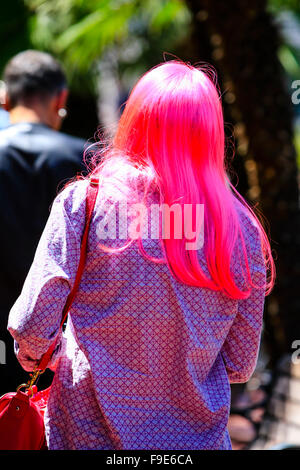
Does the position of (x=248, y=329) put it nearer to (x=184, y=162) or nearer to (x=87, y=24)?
(x=184, y=162)

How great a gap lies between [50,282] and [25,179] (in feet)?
3.92

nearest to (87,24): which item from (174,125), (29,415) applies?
(174,125)

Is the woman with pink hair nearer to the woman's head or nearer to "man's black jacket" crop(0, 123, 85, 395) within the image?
the woman's head

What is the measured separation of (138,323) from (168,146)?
400 mm

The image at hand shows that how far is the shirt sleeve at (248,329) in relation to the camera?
5.48 feet

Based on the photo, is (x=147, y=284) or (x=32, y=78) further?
(x=32, y=78)

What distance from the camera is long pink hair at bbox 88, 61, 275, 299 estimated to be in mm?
1569

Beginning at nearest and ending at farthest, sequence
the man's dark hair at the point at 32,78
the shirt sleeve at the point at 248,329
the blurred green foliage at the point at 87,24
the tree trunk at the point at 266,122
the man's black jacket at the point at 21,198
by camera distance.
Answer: the shirt sleeve at the point at 248,329 → the man's black jacket at the point at 21,198 → the man's dark hair at the point at 32,78 → the tree trunk at the point at 266,122 → the blurred green foliage at the point at 87,24

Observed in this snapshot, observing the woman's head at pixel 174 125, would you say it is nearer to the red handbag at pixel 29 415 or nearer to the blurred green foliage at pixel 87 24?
the red handbag at pixel 29 415

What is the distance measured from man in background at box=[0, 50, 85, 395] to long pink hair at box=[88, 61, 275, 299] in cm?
95

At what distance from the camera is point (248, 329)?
1.70 meters

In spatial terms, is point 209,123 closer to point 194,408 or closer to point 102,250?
point 102,250

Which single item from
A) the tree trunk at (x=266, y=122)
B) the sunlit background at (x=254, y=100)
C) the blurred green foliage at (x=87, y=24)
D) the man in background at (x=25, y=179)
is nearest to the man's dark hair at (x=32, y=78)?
the man in background at (x=25, y=179)

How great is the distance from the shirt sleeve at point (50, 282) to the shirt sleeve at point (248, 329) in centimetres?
42
